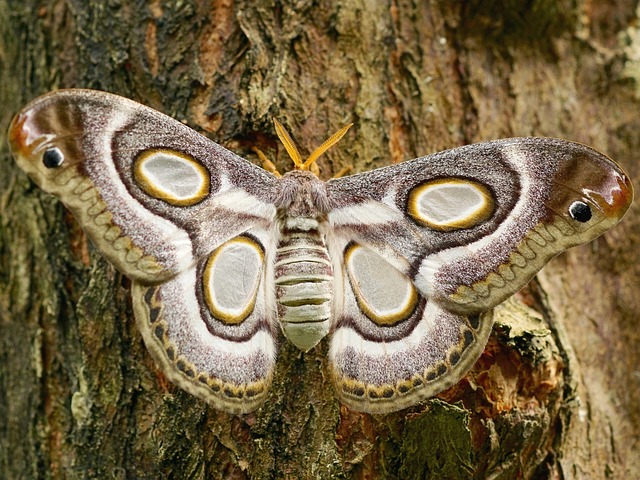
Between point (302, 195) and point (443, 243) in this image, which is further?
point (302, 195)

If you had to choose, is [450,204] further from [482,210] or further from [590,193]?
[590,193]

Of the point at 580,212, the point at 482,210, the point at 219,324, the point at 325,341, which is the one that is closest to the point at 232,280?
the point at 219,324

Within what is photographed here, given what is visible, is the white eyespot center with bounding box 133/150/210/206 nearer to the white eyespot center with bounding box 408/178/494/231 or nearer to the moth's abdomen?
the moth's abdomen

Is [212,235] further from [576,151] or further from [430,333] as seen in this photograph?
[576,151]

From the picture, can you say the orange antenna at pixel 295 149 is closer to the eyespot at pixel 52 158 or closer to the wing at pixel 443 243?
the wing at pixel 443 243

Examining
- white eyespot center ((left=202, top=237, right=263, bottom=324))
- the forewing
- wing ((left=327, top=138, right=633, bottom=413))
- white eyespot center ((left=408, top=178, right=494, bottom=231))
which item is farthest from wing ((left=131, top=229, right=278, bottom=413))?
white eyespot center ((left=408, top=178, right=494, bottom=231))

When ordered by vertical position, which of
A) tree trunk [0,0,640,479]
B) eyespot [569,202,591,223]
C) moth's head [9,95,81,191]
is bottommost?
tree trunk [0,0,640,479]
